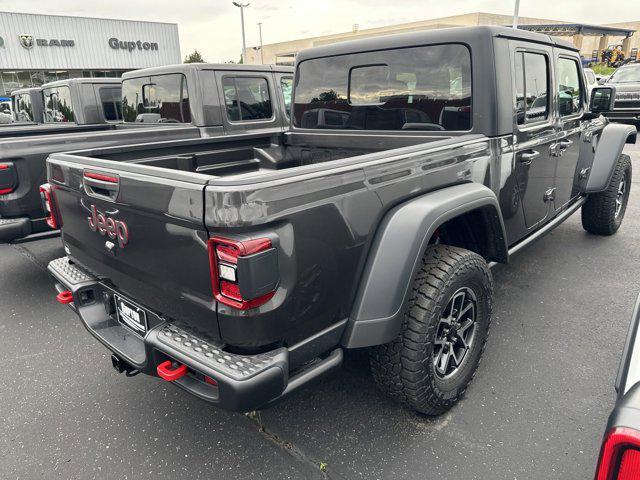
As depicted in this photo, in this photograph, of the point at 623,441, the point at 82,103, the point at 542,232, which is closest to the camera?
the point at 623,441

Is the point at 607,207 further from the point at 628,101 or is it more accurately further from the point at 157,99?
the point at 628,101

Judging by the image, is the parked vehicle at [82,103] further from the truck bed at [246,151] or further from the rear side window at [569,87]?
the rear side window at [569,87]

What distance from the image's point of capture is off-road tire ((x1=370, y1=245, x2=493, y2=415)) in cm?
221

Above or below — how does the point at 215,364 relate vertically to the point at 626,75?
below

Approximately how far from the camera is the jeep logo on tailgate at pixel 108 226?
6.71 ft

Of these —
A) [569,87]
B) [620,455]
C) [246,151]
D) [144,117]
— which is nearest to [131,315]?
[246,151]

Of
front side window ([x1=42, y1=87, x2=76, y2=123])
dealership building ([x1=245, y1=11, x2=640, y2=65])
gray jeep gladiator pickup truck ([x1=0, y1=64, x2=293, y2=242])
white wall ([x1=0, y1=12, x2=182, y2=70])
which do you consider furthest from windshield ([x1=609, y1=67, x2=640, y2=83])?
white wall ([x1=0, y1=12, x2=182, y2=70])

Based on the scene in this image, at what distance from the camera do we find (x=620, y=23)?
2456 inches

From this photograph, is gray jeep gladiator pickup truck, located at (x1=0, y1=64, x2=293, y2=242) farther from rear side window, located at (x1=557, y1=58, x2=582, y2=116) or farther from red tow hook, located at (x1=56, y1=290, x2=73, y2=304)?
rear side window, located at (x1=557, y1=58, x2=582, y2=116)

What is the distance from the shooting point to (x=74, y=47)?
30.1m

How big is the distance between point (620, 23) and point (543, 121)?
75641 mm

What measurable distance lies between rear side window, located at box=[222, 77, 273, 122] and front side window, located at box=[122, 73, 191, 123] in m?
0.46

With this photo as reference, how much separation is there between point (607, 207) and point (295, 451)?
415 cm

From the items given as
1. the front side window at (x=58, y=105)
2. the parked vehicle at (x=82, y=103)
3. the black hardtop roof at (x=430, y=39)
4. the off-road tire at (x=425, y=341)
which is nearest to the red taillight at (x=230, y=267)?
the off-road tire at (x=425, y=341)
